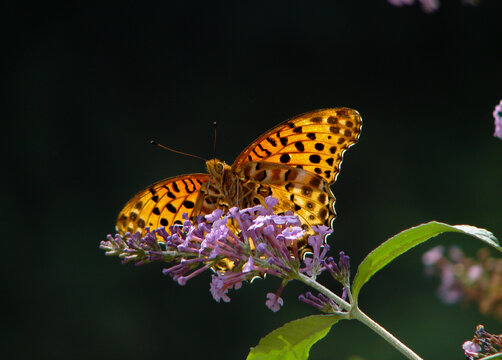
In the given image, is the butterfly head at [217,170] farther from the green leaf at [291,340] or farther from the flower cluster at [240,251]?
the green leaf at [291,340]

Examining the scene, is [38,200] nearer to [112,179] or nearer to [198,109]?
[112,179]

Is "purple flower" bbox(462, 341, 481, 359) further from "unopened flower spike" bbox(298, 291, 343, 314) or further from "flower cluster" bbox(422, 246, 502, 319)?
"flower cluster" bbox(422, 246, 502, 319)

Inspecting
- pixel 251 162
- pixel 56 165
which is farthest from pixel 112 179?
pixel 251 162

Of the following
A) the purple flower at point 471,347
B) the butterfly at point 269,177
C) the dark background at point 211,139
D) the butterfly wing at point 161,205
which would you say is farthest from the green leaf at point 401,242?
the dark background at point 211,139

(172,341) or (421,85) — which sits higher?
(421,85)

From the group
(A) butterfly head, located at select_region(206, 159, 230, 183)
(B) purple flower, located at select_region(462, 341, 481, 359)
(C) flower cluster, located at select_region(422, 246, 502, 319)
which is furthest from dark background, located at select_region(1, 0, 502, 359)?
(B) purple flower, located at select_region(462, 341, 481, 359)
